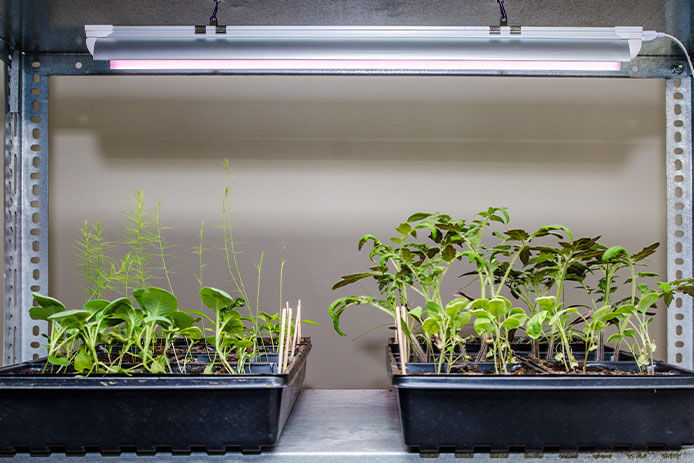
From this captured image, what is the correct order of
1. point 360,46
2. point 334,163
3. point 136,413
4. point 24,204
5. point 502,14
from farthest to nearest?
point 334,163 < point 24,204 < point 502,14 < point 360,46 < point 136,413

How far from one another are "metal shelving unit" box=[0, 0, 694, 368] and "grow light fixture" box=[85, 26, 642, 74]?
16 cm

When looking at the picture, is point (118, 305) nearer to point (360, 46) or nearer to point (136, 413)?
point (136, 413)

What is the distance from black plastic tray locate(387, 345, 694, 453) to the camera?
0.70 meters

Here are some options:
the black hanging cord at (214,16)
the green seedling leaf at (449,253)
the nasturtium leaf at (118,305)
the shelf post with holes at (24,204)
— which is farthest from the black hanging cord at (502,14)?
the shelf post with holes at (24,204)

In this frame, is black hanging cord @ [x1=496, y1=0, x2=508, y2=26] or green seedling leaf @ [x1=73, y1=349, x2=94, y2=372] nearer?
green seedling leaf @ [x1=73, y1=349, x2=94, y2=372]

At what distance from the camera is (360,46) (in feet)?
2.63

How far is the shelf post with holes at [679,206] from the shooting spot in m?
1.08

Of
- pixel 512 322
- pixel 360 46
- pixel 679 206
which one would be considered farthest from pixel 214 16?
pixel 679 206

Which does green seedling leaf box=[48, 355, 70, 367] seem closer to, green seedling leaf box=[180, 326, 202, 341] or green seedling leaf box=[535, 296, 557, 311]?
green seedling leaf box=[180, 326, 202, 341]

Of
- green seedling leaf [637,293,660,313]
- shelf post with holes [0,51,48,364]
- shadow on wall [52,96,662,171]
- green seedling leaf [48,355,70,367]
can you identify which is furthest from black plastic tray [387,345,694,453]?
shelf post with holes [0,51,48,364]

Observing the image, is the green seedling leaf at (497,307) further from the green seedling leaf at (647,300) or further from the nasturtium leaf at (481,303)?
the green seedling leaf at (647,300)

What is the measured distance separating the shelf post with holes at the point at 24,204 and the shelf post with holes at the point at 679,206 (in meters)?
1.43

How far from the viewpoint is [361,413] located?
0.93m

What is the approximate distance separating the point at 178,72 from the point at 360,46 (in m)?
0.42
